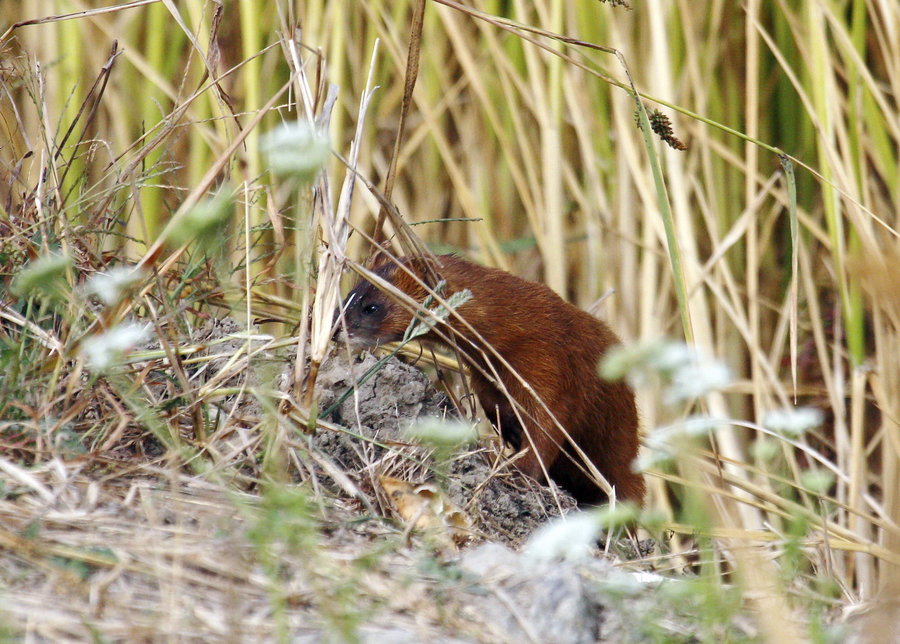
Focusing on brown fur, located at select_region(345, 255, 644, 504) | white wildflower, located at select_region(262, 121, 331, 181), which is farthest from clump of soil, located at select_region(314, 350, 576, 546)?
white wildflower, located at select_region(262, 121, 331, 181)

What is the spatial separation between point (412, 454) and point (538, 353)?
2.41 ft

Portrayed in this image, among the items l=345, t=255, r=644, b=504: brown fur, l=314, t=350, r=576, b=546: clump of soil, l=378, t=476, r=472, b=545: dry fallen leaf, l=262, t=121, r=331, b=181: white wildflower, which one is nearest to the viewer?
l=262, t=121, r=331, b=181: white wildflower

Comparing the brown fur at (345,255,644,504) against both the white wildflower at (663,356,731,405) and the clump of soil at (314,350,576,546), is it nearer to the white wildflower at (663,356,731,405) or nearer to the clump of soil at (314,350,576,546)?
the clump of soil at (314,350,576,546)

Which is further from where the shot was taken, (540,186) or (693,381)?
(540,186)

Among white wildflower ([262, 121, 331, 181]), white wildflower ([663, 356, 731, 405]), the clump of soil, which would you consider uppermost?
white wildflower ([262, 121, 331, 181])

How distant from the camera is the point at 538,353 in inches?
110

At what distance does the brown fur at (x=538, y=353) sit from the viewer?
9.14ft

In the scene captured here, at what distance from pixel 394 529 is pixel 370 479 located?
25 cm

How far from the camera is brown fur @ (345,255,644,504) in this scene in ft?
9.14

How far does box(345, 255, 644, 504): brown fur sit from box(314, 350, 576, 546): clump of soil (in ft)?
0.61

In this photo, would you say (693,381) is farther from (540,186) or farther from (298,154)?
(540,186)

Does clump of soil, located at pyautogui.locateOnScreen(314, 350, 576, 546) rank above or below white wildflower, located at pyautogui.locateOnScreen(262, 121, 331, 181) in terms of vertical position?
below

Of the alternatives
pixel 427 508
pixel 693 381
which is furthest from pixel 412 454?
pixel 693 381

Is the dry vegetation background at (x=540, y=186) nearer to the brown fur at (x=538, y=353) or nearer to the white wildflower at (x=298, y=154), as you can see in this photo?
the brown fur at (x=538, y=353)
